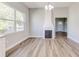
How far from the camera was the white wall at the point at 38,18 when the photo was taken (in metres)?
10.9

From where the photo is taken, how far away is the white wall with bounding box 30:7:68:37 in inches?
428

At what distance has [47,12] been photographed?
10.8m

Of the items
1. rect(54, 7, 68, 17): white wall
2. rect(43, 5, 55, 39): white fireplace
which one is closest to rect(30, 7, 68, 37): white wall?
rect(54, 7, 68, 17): white wall

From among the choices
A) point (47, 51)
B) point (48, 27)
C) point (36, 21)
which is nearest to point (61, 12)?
point (48, 27)

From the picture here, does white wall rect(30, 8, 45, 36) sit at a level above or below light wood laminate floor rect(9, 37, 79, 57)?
above

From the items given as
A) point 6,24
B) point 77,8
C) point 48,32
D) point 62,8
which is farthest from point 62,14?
point 6,24

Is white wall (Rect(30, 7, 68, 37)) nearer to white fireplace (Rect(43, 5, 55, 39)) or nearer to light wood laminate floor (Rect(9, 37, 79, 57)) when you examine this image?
white fireplace (Rect(43, 5, 55, 39))

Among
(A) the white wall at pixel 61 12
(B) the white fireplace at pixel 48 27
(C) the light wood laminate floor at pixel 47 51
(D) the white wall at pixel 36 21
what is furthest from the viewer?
(D) the white wall at pixel 36 21

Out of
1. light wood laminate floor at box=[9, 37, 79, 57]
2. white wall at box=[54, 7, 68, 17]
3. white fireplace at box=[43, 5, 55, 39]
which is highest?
white wall at box=[54, 7, 68, 17]

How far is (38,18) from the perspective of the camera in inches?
438

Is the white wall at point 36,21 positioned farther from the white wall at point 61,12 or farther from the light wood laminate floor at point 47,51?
the light wood laminate floor at point 47,51

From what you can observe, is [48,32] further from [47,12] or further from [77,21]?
[77,21]

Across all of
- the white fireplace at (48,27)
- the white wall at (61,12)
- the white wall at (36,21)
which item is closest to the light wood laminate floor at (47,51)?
the white fireplace at (48,27)

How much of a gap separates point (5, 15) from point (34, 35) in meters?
6.06
